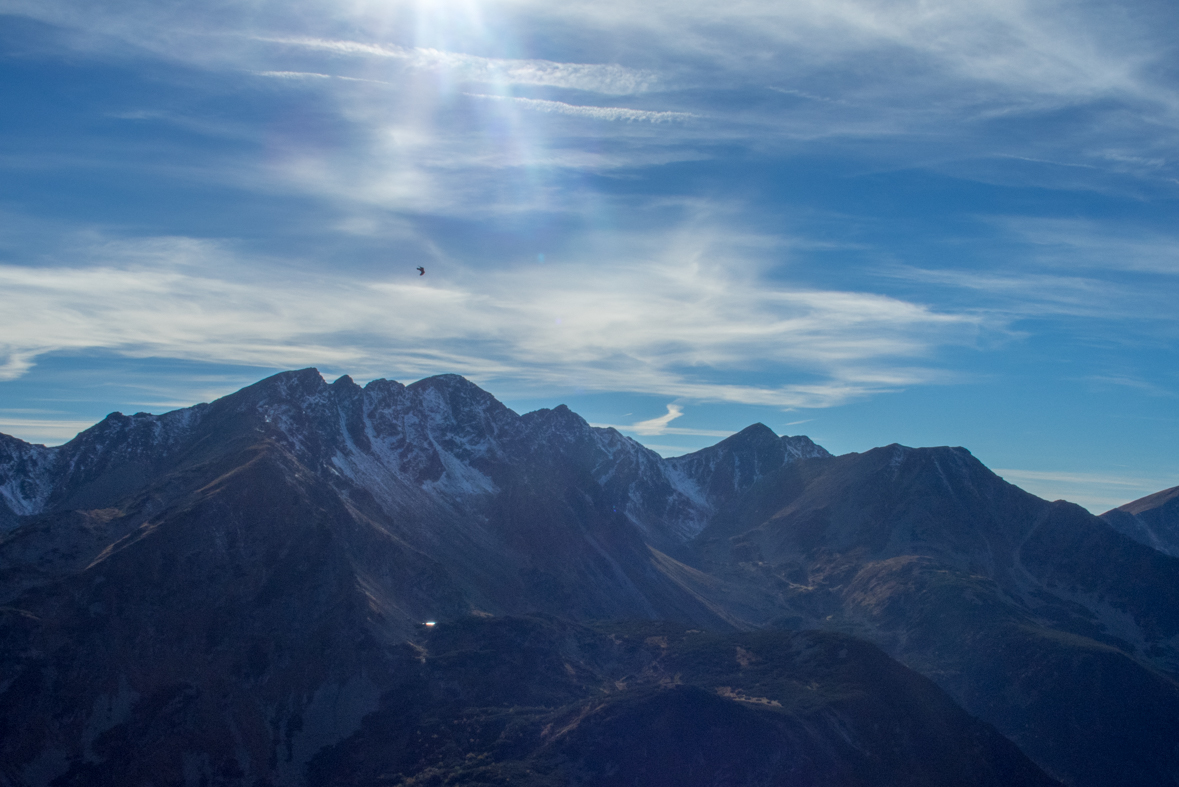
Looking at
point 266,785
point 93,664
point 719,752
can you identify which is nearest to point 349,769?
point 266,785

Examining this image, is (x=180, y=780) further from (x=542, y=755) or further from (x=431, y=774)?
(x=542, y=755)

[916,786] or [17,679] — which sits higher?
[17,679]

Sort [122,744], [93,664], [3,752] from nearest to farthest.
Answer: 1. [3,752]
2. [122,744]
3. [93,664]

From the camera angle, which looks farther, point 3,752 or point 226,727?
point 226,727

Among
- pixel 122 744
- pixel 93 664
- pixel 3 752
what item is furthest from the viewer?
pixel 93 664

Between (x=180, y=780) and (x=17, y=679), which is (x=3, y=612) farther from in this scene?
(x=180, y=780)

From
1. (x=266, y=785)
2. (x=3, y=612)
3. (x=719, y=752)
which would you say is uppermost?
(x=3, y=612)

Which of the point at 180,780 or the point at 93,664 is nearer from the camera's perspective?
the point at 180,780

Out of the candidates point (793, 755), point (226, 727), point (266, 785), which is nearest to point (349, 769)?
point (266, 785)

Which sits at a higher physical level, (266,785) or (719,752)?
(719,752)
